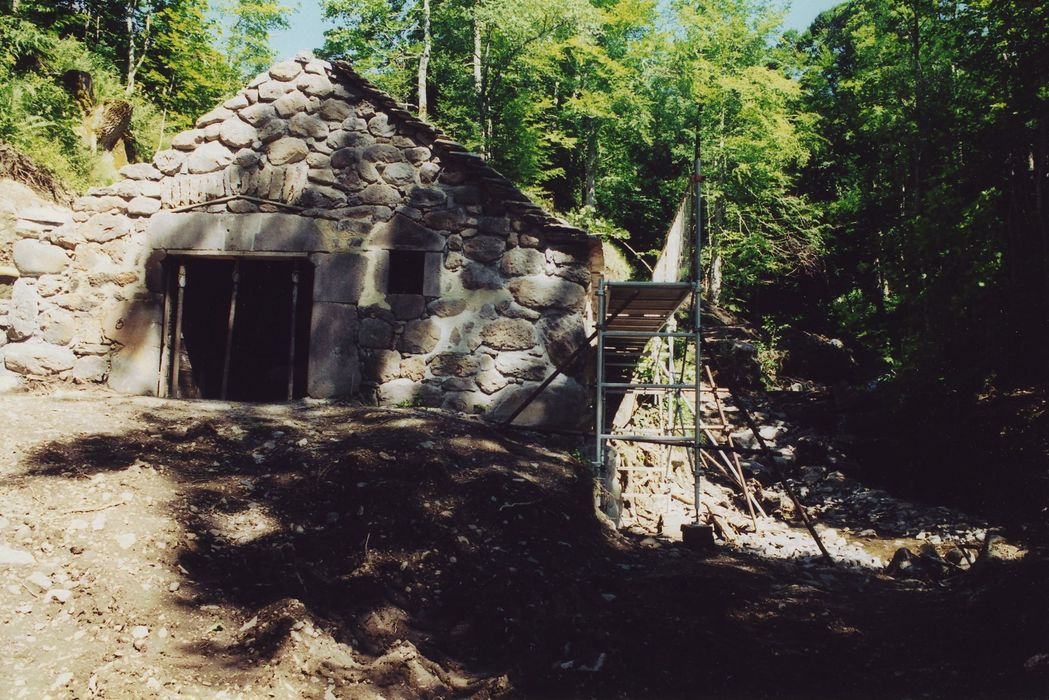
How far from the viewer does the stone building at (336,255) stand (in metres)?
7.42

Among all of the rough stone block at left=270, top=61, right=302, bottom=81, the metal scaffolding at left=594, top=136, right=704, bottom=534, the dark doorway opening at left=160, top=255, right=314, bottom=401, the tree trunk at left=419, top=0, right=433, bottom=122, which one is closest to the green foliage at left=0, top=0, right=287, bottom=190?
the dark doorway opening at left=160, top=255, right=314, bottom=401

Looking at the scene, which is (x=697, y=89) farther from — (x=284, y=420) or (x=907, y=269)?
(x=284, y=420)

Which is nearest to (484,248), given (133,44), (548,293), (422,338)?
(548,293)

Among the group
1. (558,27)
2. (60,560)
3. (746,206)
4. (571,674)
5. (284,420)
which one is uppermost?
(558,27)

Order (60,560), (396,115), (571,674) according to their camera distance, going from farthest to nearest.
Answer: (396,115) → (60,560) → (571,674)

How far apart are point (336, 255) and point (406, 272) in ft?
2.51

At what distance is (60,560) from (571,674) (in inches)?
109

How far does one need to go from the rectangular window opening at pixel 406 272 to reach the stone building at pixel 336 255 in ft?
0.07

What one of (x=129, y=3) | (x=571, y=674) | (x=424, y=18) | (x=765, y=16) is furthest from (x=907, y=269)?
(x=129, y=3)

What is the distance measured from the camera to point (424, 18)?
21484 millimetres

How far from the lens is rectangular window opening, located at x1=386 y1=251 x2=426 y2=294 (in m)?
7.73

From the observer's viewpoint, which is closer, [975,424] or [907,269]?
[975,424]

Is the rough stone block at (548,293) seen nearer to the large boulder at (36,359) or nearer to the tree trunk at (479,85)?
the large boulder at (36,359)

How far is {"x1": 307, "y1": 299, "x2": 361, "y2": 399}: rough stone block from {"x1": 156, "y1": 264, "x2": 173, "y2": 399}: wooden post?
167 centimetres
